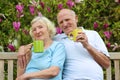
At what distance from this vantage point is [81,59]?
5.19 m

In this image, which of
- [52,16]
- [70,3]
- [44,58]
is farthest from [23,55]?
[70,3]

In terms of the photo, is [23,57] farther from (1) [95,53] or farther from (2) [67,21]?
(1) [95,53]

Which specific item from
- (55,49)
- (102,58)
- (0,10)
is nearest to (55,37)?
(55,49)

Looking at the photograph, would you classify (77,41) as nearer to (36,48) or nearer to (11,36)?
(36,48)

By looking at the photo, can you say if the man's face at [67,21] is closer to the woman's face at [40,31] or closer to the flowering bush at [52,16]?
the woman's face at [40,31]

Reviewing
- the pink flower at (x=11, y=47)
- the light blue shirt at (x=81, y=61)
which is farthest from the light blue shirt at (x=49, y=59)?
the pink flower at (x=11, y=47)

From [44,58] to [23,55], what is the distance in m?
0.25

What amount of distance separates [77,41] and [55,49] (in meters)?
0.29

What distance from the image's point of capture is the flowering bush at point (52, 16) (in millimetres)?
5855

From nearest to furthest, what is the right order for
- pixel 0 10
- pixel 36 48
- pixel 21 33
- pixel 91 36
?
pixel 36 48 → pixel 91 36 → pixel 21 33 → pixel 0 10

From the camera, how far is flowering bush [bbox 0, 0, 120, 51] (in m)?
5.86

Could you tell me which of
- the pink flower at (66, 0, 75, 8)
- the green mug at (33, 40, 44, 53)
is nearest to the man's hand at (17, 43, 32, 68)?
the green mug at (33, 40, 44, 53)

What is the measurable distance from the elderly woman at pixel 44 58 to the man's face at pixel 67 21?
12cm

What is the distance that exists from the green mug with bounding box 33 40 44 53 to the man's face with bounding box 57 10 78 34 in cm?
44
